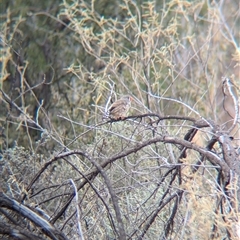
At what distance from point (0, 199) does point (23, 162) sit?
2.17 m

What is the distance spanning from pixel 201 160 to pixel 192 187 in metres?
0.70

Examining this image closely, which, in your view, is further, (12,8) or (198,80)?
(12,8)

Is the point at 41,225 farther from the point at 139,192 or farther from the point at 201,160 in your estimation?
the point at 139,192

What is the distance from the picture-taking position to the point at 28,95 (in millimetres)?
12164

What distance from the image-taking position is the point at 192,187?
436cm

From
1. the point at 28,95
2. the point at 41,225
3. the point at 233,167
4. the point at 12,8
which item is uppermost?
the point at 233,167

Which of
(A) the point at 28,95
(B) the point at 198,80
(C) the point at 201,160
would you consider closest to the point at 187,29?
(B) the point at 198,80

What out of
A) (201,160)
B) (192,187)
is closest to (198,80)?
(201,160)

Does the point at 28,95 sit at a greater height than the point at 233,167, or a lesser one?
lesser

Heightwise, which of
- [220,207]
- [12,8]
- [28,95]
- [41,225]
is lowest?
[28,95]

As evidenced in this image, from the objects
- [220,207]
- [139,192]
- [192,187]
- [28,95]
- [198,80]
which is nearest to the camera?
[192,187]

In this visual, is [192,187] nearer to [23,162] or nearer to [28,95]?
[23,162]

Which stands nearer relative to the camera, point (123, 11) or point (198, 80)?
point (198, 80)

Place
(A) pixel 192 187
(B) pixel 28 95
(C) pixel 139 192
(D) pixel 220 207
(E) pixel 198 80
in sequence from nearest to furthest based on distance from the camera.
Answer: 1. (A) pixel 192 187
2. (D) pixel 220 207
3. (C) pixel 139 192
4. (E) pixel 198 80
5. (B) pixel 28 95
